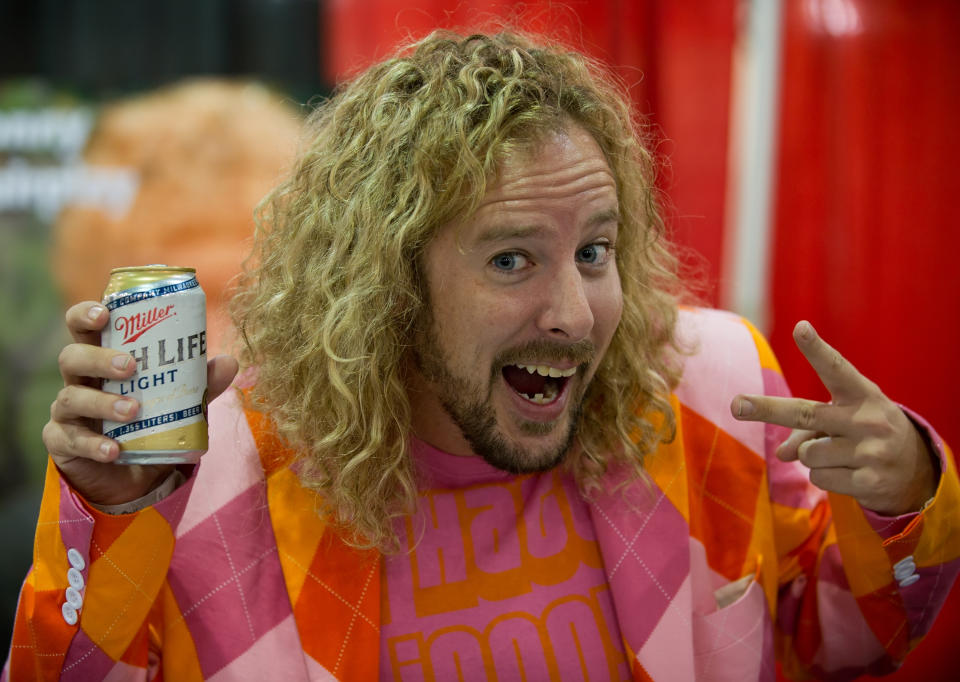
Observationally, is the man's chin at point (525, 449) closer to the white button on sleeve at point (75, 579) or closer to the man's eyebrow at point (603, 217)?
the man's eyebrow at point (603, 217)

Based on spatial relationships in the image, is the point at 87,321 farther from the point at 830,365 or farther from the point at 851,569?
the point at 851,569

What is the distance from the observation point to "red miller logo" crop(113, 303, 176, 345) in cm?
93

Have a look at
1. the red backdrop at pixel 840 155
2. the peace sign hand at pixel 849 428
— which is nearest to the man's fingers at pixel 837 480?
the peace sign hand at pixel 849 428

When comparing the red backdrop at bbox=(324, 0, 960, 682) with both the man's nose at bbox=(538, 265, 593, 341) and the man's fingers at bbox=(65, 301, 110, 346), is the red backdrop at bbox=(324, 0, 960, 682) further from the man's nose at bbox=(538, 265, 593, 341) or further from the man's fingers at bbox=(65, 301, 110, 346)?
the man's fingers at bbox=(65, 301, 110, 346)

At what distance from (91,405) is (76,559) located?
9.3 inches

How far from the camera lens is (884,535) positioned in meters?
1.15

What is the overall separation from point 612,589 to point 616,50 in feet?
5.68

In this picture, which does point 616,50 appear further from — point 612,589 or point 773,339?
point 612,589

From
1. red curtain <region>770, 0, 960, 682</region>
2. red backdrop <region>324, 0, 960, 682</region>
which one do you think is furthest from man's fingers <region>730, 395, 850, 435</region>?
red curtain <region>770, 0, 960, 682</region>

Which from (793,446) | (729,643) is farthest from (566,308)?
(729,643)

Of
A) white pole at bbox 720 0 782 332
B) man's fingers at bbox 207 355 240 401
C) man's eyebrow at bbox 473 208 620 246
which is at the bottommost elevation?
man's fingers at bbox 207 355 240 401

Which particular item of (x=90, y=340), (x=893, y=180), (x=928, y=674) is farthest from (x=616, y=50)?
(x=928, y=674)

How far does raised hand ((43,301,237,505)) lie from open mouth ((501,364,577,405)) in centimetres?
46

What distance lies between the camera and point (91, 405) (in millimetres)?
932
